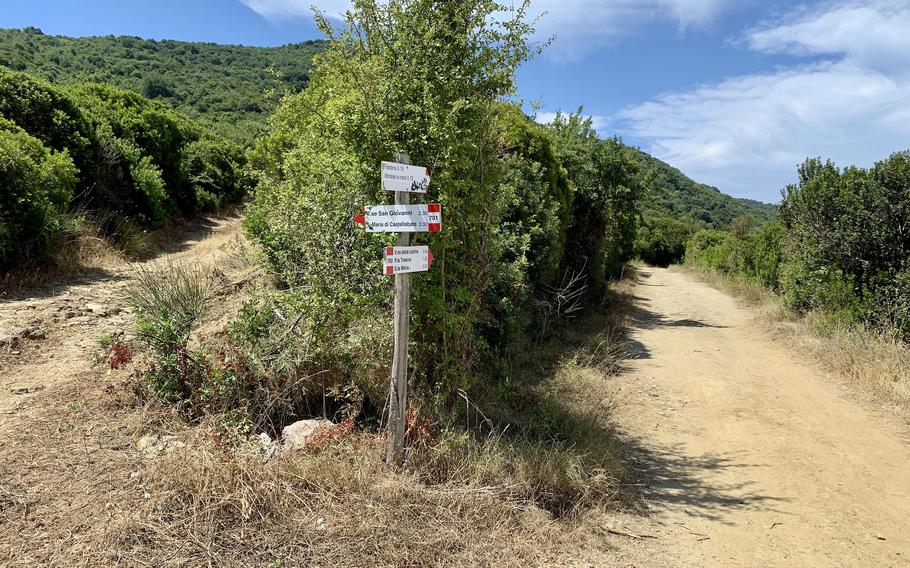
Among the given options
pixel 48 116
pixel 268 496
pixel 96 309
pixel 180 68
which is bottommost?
pixel 268 496

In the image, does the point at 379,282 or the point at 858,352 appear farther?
the point at 858,352

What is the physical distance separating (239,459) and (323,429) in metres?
0.71

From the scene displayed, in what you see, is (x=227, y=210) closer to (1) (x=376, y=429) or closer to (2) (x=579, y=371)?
(2) (x=579, y=371)

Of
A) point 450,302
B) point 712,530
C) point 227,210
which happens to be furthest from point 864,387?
point 227,210

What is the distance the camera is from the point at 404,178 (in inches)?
150

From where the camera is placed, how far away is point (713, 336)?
492 inches

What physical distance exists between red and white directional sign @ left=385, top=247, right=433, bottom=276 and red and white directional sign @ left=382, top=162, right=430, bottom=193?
414 millimetres

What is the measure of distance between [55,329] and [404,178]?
15.2 ft

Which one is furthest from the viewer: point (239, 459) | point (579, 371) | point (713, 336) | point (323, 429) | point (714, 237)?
point (714, 237)

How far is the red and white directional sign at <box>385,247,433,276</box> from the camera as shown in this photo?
3.74 metres

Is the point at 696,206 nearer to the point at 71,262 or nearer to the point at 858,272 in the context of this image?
the point at 858,272

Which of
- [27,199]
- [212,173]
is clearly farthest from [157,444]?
[212,173]

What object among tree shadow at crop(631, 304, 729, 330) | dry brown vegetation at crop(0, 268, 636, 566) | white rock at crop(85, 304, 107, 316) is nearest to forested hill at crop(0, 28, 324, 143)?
tree shadow at crop(631, 304, 729, 330)

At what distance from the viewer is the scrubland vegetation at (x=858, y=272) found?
8.31 m
